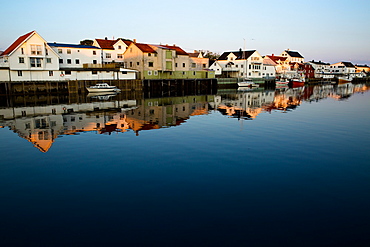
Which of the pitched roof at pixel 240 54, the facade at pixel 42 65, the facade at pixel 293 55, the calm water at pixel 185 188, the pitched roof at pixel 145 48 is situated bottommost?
the calm water at pixel 185 188

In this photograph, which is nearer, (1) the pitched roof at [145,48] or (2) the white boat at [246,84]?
(1) the pitched roof at [145,48]

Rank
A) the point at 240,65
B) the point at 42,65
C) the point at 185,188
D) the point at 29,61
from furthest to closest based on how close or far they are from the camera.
Answer: 1. the point at 240,65
2. the point at 42,65
3. the point at 29,61
4. the point at 185,188

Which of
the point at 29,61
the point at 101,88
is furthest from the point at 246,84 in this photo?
the point at 29,61

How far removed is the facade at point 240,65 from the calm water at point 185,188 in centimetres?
7627

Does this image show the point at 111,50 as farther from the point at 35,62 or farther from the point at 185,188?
the point at 185,188

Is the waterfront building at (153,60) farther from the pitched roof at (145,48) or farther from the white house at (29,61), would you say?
the white house at (29,61)

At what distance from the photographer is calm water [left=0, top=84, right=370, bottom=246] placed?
796 centimetres

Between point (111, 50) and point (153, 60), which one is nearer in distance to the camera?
point (153, 60)

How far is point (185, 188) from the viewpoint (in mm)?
11023

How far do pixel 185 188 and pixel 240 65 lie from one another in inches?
3578

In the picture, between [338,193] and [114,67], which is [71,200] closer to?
[338,193]

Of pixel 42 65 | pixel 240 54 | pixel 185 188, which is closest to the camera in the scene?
pixel 185 188

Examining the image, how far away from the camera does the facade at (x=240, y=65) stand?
94.9 m

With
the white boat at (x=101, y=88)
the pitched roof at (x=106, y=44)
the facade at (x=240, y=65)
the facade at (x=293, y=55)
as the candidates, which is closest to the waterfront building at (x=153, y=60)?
the pitched roof at (x=106, y=44)
